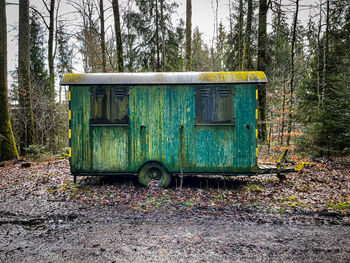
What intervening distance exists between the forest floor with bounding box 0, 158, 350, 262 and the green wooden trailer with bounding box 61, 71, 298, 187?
640mm

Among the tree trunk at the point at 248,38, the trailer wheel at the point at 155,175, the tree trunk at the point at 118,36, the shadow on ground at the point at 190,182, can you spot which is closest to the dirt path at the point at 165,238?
the trailer wheel at the point at 155,175

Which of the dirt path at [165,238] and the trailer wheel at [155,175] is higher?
the trailer wheel at [155,175]

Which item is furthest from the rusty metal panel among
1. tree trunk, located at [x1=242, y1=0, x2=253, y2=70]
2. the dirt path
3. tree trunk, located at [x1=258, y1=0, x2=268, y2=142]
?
tree trunk, located at [x1=242, y1=0, x2=253, y2=70]

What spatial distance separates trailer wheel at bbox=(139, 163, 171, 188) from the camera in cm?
575

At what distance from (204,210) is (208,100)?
103 inches

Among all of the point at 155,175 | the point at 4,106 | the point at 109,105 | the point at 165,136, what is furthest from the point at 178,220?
the point at 4,106

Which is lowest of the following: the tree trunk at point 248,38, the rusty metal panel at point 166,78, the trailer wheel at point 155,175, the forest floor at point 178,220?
the forest floor at point 178,220

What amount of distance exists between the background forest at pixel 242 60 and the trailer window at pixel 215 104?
4.01 metres

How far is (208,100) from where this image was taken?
5.66 m

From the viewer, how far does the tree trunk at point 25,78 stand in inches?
417

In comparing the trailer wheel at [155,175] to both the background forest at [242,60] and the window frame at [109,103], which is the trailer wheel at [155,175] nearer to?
the window frame at [109,103]

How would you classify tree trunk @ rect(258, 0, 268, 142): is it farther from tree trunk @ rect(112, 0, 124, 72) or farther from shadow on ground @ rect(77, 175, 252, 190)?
tree trunk @ rect(112, 0, 124, 72)

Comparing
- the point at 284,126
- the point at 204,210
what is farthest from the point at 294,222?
the point at 284,126

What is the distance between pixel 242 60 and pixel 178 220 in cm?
1064
